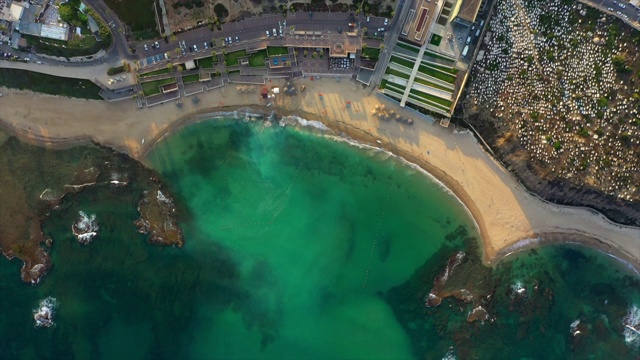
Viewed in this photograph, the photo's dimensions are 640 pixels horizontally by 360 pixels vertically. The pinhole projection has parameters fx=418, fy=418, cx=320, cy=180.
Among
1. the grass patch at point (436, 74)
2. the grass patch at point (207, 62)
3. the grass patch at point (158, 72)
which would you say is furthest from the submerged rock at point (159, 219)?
the grass patch at point (436, 74)

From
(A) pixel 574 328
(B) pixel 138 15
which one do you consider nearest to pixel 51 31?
(B) pixel 138 15

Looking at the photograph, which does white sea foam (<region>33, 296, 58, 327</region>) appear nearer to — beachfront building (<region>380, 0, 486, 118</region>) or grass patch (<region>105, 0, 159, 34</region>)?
grass patch (<region>105, 0, 159, 34</region>)

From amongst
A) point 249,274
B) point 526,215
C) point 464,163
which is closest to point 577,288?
point 526,215

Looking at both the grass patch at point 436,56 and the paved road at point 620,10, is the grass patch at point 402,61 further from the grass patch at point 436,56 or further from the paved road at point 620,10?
the paved road at point 620,10

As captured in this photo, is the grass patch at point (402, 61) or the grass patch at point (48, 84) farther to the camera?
the grass patch at point (48, 84)

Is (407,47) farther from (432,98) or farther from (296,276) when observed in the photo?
(296,276)

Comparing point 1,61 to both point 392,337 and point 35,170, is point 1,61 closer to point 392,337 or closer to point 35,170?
point 35,170
